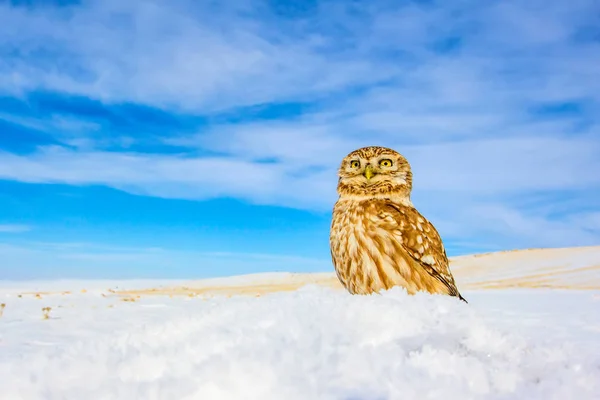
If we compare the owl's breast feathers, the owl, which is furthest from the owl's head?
the owl's breast feathers

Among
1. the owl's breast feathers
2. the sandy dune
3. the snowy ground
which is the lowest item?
the snowy ground

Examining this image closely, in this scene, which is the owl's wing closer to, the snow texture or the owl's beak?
the owl's beak

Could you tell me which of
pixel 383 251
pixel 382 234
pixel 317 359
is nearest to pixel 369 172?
pixel 382 234

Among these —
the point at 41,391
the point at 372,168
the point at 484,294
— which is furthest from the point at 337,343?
the point at 484,294

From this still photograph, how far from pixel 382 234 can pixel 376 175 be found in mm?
625

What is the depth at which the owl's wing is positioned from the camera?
4.33 metres

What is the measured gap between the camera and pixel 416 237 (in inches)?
174

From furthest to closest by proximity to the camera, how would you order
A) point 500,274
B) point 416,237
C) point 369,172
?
point 500,274, point 369,172, point 416,237

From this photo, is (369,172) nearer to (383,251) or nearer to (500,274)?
(383,251)

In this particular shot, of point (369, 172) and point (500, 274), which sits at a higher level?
point (369, 172)

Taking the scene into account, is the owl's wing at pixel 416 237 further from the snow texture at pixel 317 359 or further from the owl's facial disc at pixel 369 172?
the snow texture at pixel 317 359

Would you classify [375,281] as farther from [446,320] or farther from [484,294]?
[484,294]

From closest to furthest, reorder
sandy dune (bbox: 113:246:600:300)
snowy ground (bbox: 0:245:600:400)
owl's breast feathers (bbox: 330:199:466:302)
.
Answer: snowy ground (bbox: 0:245:600:400)
owl's breast feathers (bbox: 330:199:466:302)
sandy dune (bbox: 113:246:600:300)

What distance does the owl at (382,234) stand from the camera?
4.25m
